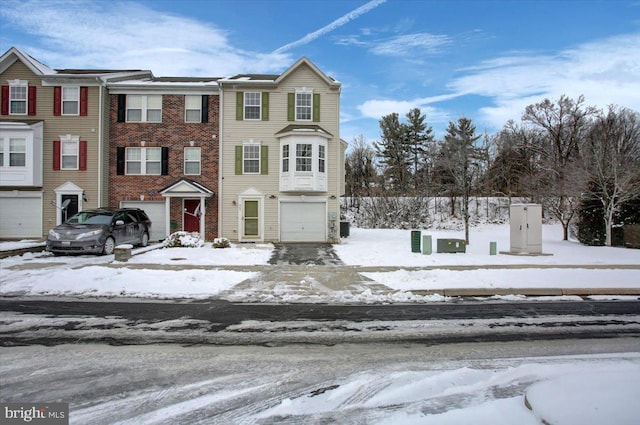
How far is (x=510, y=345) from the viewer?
581 cm

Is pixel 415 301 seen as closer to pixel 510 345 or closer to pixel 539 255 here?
→ pixel 510 345

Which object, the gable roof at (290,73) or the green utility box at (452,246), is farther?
the gable roof at (290,73)

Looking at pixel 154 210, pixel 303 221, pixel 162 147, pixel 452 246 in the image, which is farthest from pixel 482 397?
pixel 162 147

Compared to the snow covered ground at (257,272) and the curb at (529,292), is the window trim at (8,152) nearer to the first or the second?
the snow covered ground at (257,272)

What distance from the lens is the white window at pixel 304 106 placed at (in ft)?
72.2

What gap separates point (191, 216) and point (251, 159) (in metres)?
4.48

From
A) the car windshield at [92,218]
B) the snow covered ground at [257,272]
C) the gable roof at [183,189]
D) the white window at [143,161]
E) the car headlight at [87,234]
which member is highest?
the white window at [143,161]

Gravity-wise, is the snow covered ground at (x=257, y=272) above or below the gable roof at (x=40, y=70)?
below

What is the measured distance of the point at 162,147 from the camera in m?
22.0

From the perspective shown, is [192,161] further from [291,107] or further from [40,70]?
[40,70]

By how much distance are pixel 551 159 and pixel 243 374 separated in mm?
38859

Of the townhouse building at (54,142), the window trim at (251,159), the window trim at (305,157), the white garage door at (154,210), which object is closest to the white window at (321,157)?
the window trim at (305,157)

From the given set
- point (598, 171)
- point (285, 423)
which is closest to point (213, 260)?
point (285, 423)

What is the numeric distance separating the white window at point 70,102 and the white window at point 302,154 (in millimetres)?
11836
